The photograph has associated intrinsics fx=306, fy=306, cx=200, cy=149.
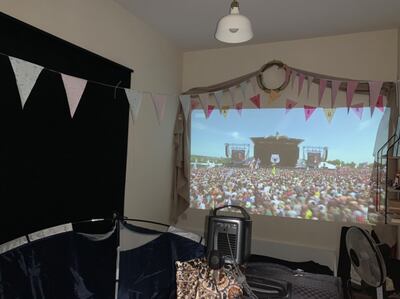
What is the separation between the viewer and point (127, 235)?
5.55 ft

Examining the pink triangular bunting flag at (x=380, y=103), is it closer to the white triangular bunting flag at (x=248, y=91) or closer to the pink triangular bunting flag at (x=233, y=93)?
the white triangular bunting flag at (x=248, y=91)

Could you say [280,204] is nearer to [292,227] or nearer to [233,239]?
[292,227]

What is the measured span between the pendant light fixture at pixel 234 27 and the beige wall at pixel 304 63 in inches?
60.5

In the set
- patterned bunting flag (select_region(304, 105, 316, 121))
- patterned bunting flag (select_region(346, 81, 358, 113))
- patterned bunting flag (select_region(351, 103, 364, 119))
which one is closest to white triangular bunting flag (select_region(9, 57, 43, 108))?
patterned bunting flag (select_region(304, 105, 316, 121))

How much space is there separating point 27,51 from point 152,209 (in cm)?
176

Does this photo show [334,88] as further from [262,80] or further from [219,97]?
[219,97]

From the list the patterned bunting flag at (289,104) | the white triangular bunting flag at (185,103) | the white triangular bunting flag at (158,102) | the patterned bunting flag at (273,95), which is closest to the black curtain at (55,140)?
the white triangular bunting flag at (158,102)

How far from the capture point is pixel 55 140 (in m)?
1.90

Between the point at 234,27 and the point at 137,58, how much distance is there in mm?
1315

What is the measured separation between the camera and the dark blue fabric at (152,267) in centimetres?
165

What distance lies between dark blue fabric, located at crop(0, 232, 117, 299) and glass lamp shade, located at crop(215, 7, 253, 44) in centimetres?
124

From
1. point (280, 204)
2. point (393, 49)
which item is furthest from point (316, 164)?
point (393, 49)

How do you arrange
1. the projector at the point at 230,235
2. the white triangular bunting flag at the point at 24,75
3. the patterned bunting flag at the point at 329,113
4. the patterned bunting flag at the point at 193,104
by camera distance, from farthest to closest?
the patterned bunting flag at the point at 193,104
the patterned bunting flag at the point at 329,113
the projector at the point at 230,235
the white triangular bunting flag at the point at 24,75

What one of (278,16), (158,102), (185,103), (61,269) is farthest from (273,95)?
(61,269)
